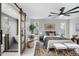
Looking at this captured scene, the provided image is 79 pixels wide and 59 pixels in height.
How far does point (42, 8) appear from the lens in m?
2.26

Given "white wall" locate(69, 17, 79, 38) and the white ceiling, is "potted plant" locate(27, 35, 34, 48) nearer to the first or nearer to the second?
the white ceiling

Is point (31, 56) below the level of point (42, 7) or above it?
below

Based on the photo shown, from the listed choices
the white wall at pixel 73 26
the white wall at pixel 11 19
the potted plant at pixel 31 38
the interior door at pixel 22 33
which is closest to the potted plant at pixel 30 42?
the potted plant at pixel 31 38

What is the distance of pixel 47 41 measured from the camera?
2.43 metres

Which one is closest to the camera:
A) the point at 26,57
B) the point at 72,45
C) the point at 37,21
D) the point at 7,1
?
the point at 7,1

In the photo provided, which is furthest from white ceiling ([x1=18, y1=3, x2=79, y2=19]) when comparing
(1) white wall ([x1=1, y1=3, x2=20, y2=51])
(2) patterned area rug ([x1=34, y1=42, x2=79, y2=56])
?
(2) patterned area rug ([x1=34, y1=42, x2=79, y2=56])

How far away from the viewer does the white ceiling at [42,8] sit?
2097 millimetres

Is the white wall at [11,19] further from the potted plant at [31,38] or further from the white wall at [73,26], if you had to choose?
the white wall at [73,26]

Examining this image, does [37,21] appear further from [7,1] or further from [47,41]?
[7,1]

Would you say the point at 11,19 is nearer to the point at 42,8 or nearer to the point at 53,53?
the point at 42,8

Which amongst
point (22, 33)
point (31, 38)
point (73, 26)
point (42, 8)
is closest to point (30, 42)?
point (31, 38)

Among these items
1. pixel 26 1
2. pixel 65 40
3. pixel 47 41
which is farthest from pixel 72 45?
pixel 26 1

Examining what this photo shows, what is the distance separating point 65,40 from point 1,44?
1.52 metres

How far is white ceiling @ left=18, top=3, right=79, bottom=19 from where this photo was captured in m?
2.10
